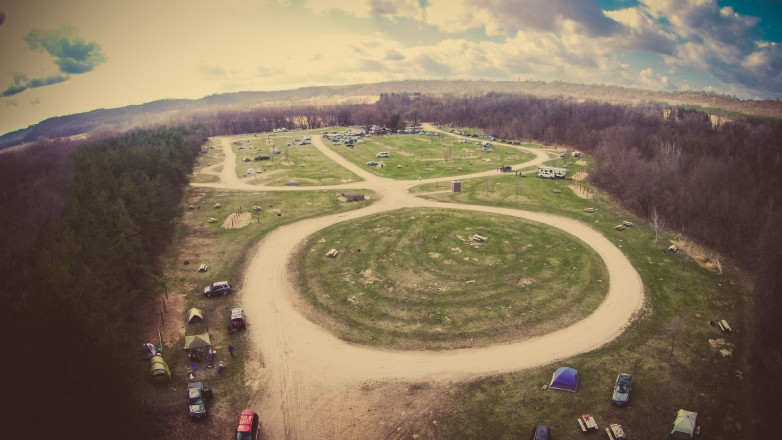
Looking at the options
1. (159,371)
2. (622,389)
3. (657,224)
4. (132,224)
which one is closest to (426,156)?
(657,224)

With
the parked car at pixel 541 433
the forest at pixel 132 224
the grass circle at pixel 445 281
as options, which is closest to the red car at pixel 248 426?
the forest at pixel 132 224

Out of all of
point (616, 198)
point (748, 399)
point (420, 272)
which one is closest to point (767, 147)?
point (616, 198)

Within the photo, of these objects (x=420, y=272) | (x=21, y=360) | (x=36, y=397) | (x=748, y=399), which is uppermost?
(x=21, y=360)

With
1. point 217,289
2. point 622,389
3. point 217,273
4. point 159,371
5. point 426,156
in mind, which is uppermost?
point 426,156

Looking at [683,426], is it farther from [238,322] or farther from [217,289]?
[217,289]

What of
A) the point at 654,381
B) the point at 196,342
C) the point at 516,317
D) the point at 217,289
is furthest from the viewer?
the point at 217,289

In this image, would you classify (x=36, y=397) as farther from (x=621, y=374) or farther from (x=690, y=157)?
(x=690, y=157)
